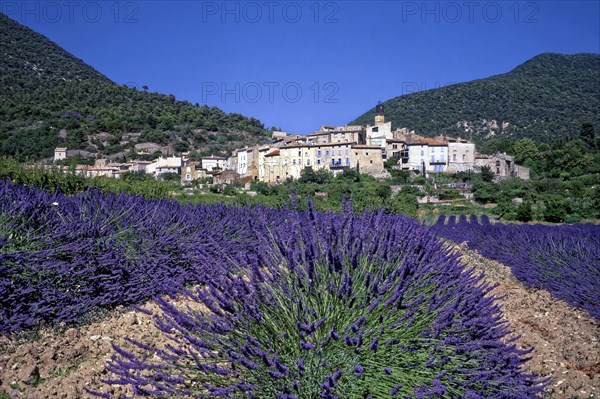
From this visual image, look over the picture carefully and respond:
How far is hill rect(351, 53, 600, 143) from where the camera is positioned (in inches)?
3706

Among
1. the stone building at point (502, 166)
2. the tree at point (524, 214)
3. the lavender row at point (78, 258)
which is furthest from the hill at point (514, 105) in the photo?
the lavender row at point (78, 258)

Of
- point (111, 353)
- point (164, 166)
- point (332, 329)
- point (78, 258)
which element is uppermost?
point (164, 166)

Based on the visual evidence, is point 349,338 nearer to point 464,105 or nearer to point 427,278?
point 427,278

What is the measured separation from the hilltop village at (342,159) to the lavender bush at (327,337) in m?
59.3

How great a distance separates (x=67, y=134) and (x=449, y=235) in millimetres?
66688

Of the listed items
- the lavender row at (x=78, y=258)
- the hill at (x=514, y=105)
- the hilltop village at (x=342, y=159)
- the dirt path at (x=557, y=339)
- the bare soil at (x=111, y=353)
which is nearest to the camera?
the bare soil at (x=111, y=353)

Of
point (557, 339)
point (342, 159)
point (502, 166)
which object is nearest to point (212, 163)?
point (342, 159)

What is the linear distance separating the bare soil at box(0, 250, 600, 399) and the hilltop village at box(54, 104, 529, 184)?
2222 inches

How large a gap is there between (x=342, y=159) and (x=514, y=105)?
5964cm

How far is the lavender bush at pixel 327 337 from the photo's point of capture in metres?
2.06

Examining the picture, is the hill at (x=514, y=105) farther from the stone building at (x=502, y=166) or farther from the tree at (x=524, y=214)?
the tree at (x=524, y=214)

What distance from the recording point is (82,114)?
80625mm

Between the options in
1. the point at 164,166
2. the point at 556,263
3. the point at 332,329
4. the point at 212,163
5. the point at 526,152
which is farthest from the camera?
the point at 212,163

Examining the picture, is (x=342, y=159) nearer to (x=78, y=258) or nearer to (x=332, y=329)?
(x=78, y=258)
